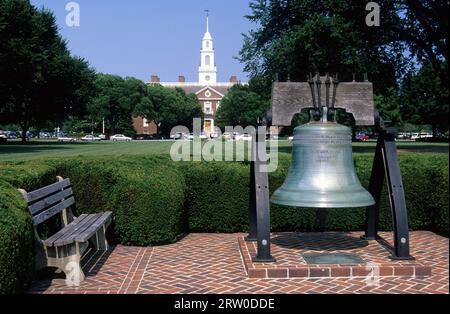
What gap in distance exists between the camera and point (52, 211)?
6664mm

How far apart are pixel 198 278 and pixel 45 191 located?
232 centimetres

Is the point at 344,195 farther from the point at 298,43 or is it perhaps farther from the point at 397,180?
the point at 298,43

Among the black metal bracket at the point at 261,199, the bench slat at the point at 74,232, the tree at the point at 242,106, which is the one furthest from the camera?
the tree at the point at 242,106

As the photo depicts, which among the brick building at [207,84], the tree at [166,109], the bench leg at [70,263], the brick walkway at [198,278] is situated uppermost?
the brick building at [207,84]

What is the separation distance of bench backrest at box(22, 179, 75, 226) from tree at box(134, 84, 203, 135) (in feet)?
264

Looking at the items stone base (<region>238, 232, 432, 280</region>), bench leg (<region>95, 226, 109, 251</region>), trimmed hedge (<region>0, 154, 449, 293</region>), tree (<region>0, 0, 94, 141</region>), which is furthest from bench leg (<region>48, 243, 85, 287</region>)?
tree (<region>0, 0, 94, 141</region>)

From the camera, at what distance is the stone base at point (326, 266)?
5906 millimetres

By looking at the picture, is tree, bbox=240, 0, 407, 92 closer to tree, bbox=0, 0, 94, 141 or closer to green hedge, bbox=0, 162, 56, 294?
tree, bbox=0, 0, 94, 141

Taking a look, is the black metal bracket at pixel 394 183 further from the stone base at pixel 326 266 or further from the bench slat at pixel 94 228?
the bench slat at pixel 94 228

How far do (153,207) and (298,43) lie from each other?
64.0 ft

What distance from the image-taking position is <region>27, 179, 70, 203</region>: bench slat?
19.9 feet

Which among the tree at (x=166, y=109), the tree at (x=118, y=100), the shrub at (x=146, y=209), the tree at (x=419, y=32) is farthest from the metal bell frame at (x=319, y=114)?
the tree at (x=166, y=109)

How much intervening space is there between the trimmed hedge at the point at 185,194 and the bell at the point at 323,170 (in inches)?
26.9
